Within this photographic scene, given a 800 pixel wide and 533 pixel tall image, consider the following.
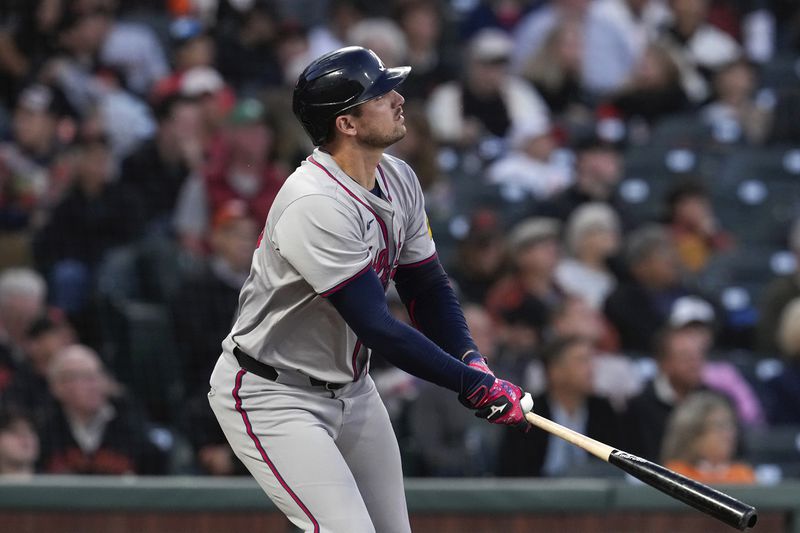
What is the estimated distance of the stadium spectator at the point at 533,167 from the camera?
710cm

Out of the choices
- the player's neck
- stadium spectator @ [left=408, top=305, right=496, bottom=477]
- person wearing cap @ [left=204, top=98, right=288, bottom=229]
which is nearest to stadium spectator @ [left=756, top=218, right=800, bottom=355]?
stadium spectator @ [left=408, top=305, right=496, bottom=477]

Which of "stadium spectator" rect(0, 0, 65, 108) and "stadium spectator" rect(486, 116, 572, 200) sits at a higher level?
"stadium spectator" rect(0, 0, 65, 108)

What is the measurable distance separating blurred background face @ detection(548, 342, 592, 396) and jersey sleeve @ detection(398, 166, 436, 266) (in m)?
2.10

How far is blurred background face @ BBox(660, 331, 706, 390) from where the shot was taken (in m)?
5.64

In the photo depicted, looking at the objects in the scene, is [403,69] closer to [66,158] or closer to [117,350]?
[117,350]

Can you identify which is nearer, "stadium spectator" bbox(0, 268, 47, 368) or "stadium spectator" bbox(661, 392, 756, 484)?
"stadium spectator" bbox(661, 392, 756, 484)

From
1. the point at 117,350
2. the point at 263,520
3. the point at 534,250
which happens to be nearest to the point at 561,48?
the point at 534,250

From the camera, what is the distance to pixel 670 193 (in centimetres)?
705

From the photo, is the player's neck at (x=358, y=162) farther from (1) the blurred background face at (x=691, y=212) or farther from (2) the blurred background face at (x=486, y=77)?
(2) the blurred background face at (x=486, y=77)

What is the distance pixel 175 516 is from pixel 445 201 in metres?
2.57

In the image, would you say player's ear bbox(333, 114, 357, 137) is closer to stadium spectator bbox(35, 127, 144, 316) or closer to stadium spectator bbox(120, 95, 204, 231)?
stadium spectator bbox(35, 127, 144, 316)

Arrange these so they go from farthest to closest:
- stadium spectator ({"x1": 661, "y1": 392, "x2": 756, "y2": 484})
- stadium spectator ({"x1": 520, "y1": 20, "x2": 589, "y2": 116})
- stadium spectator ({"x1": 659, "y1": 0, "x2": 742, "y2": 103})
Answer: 1. stadium spectator ({"x1": 659, "y1": 0, "x2": 742, "y2": 103})
2. stadium spectator ({"x1": 520, "y1": 20, "x2": 589, "y2": 116})
3. stadium spectator ({"x1": 661, "y1": 392, "x2": 756, "y2": 484})

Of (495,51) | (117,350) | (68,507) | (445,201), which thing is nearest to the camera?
(68,507)

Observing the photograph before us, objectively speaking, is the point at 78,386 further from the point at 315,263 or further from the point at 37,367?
the point at 315,263
